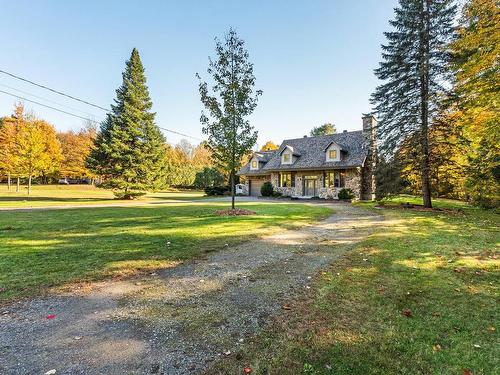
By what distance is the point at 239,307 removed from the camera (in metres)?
3.70

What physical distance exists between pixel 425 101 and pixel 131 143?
83.1ft

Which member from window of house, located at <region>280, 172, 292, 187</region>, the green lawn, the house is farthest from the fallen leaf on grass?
window of house, located at <region>280, 172, 292, 187</region>

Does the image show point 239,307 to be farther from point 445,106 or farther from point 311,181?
point 311,181

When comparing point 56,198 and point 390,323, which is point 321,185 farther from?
point 56,198

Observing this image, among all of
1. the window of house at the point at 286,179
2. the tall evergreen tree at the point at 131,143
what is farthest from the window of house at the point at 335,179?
the tall evergreen tree at the point at 131,143

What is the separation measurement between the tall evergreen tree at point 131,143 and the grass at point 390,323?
25.0 meters

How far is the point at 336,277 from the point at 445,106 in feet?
55.0

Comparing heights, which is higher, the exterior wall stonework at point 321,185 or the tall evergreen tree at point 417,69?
the tall evergreen tree at point 417,69

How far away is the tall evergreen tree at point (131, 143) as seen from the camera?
26.2 m

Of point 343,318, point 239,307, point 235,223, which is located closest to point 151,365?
point 239,307

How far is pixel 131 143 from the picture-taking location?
27141 millimetres

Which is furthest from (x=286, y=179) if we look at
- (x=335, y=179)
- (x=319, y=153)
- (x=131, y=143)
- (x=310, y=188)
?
(x=131, y=143)

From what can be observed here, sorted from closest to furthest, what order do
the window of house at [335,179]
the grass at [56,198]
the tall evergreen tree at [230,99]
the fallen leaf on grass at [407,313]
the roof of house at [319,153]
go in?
the fallen leaf on grass at [407,313] < the tall evergreen tree at [230,99] < the grass at [56,198] < the roof of house at [319,153] < the window of house at [335,179]

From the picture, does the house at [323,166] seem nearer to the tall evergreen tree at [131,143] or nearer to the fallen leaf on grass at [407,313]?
the tall evergreen tree at [131,143]
